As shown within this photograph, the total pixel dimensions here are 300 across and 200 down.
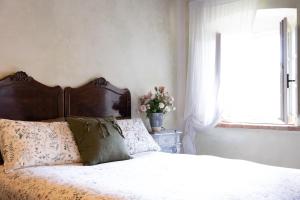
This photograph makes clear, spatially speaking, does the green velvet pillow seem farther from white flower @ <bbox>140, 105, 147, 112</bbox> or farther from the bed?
white flower @ <bbox>140, 105, 147, 112</bbox>

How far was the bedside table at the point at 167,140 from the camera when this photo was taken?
11.9 feet

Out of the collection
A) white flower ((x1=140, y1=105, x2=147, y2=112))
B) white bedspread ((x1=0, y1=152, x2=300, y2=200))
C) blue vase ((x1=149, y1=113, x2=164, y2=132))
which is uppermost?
white flower ((x1=140, y1=105, x2=147, y2=112))

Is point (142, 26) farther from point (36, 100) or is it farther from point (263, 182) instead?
point (263, 182)

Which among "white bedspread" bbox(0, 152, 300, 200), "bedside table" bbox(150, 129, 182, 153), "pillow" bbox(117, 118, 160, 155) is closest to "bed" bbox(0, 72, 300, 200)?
"white bedspread" bbox(0, 152, 300, 200)

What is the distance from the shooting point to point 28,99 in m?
2.91

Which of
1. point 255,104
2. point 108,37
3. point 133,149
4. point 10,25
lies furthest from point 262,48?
point 10,25

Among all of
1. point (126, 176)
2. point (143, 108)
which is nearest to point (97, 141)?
point (126, 176)

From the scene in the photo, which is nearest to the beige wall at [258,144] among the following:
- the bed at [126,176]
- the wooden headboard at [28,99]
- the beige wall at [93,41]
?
the beige wall at [93,41]

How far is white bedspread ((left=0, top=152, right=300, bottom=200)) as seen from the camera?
1717 mm

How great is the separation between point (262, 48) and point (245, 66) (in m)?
0.30

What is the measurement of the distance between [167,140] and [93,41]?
1.29 meters

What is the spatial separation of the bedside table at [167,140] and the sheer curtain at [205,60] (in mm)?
530

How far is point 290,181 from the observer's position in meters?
1.95

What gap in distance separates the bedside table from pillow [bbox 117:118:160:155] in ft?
1.34
